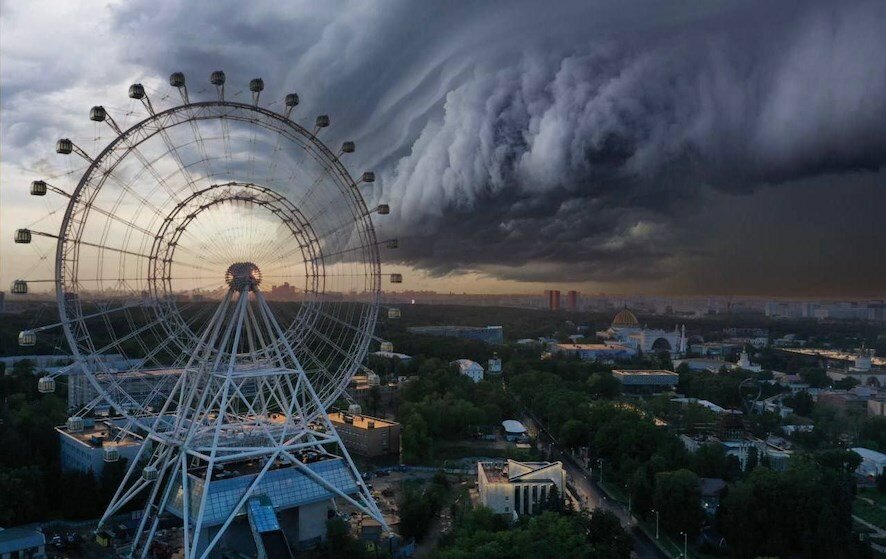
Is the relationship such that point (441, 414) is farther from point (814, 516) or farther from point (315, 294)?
point (814, 516)

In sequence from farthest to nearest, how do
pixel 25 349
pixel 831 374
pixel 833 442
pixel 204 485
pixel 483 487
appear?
1. pixel 831 374
2. pixel 25 349
3. pixel 833 442
4. pixel 483 487
5. pixel 204 485

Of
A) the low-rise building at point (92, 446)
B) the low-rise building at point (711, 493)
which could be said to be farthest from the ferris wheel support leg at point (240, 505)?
the low-rise building at point (711, 493)

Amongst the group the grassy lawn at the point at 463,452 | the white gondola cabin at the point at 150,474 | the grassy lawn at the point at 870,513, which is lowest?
the grassy lawn at the point at 870,513

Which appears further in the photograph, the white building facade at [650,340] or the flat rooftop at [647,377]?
the white building facade at [650,340]

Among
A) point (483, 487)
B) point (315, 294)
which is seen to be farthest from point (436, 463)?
point (315, 294)

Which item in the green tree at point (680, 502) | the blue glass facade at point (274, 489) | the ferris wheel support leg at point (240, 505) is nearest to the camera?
the ferris wheel support leg at point (240, 505)

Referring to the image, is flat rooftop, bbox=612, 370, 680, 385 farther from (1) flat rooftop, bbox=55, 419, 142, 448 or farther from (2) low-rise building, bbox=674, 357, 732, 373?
(1) flat rooftop, bbox=55, 419, 142, 448

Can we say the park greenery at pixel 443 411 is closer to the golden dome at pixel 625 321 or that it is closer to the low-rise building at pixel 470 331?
the low-rise building at pixel 470 331
